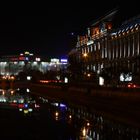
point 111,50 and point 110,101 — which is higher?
point 111,50

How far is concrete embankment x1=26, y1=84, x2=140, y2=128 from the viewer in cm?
4689

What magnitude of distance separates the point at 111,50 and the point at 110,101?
72.2 metres

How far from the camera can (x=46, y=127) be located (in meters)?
42.0

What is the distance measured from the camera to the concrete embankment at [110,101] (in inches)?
1846

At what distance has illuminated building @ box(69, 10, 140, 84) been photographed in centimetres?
10081

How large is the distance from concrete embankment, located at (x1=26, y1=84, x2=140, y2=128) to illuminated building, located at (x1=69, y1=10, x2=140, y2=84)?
20184mm

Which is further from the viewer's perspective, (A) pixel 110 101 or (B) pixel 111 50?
(B) pixel 111 50

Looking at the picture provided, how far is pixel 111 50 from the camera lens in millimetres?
127062

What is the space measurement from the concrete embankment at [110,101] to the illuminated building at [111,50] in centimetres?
2018

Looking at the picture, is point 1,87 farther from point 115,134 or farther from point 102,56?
point 115,134

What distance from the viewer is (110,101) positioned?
55.8 m

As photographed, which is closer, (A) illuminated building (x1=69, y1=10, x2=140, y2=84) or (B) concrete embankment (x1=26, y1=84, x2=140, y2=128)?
(B) concrete embankment (x1=26, y1=84, x2=140, y2=128)

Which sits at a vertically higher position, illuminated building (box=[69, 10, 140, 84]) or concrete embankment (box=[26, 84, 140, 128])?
illuminated building (box=[69, 10, 140, 84])

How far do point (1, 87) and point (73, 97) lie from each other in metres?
89.0
